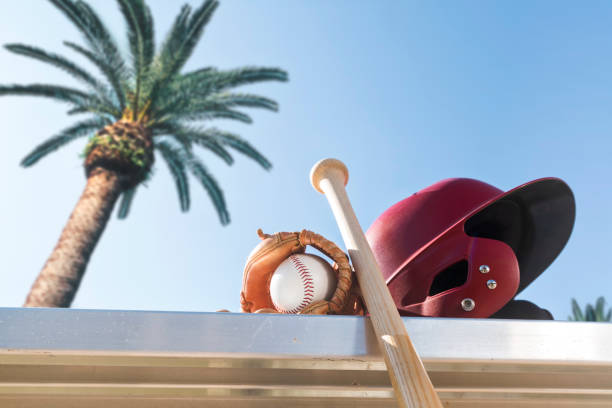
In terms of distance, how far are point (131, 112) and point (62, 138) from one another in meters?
1.16

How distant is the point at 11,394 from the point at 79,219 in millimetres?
6241

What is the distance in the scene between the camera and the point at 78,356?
0.61 m

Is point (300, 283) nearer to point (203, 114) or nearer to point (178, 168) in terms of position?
point (203, 114)

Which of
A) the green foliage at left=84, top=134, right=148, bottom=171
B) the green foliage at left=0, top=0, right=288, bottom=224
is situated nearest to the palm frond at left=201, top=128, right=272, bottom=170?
the green foliage at left=0, top=0, right=288, bottom=224

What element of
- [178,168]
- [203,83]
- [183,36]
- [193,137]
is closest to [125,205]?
[178,168]

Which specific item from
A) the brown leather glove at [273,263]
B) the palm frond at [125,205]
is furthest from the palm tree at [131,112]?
the brown leather glove at [273,263]

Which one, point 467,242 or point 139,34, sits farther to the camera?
point 139,34

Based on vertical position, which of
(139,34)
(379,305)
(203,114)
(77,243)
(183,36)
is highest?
(183,36)

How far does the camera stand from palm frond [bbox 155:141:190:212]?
26.3ft

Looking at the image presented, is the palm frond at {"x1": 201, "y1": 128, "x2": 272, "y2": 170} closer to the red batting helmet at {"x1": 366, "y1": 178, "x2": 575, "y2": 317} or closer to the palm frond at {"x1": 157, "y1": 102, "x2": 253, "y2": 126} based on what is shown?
the palm frond at {"x1": 157, "y1": 102, "x2": 253, "y2": 126}

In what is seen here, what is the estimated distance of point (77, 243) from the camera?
6.13m

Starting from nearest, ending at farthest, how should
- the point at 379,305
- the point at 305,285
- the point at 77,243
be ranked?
the point at 379,305
the point at 305,285
the point at 77,243

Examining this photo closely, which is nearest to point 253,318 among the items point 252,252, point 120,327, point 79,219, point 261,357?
point 261,357

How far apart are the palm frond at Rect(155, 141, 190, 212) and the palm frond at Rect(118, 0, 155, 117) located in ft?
3.76
